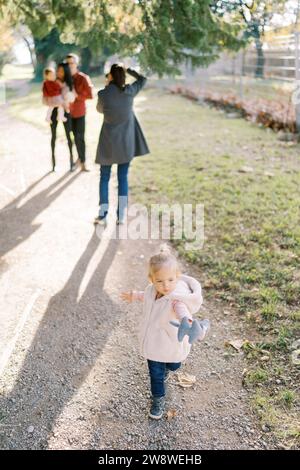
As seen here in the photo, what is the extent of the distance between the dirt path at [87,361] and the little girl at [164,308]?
35cm

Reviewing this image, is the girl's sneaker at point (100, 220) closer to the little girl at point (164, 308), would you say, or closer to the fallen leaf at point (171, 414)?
the little girl at point (164, 308)

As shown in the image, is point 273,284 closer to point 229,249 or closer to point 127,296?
point 229,249

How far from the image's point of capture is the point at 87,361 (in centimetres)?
373

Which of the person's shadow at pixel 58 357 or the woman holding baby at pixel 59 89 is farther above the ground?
the woman holding baby at pixel 59 89

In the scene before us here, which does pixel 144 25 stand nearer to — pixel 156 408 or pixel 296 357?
pixel 296 357

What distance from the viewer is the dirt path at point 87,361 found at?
3.02 m

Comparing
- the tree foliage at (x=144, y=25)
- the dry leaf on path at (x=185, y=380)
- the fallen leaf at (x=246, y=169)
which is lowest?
the dry leaf on path at (x=185, y=380)

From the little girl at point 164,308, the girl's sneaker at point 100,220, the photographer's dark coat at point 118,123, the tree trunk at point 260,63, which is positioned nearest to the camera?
the little girl at point 164,308

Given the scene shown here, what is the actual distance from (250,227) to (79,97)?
3962 mm

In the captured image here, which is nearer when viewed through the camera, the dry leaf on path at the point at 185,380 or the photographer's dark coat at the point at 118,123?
the dry leaf on path at the point at 185,380

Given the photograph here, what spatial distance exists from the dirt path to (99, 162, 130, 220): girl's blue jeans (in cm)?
35

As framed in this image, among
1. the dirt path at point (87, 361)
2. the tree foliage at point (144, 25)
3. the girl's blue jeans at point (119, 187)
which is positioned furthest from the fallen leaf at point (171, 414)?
the tree foliage at point (144, 25)

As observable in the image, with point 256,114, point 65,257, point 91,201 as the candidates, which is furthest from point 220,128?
point 65,257

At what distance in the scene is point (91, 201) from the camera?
24.4ft
